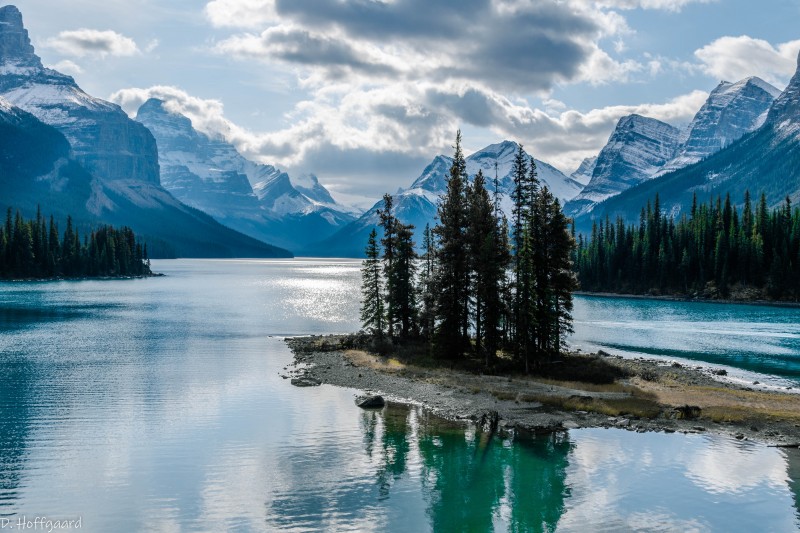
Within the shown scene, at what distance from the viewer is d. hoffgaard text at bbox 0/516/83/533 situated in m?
25.4

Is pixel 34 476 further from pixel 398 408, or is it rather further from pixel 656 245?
pixel 656 245

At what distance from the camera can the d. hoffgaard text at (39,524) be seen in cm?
2539

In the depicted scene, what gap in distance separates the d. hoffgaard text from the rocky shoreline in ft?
82.7

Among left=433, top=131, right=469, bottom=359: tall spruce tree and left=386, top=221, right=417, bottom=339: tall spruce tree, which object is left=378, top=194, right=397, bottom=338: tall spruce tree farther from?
left=433, top=131, right=469, bottom=359: tall spruce tree

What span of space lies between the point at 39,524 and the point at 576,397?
3637 centimetres

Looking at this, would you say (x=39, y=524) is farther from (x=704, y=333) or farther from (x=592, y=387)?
(x=704, y=333)

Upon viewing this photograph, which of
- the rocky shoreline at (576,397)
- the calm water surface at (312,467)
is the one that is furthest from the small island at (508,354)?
the calm water surface at (312,467)

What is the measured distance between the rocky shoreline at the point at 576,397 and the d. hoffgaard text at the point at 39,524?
993 inches

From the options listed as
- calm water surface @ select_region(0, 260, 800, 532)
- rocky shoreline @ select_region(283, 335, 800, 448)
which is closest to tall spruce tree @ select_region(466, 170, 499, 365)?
rocky shoreline @ select_region(283, 335, 800, 448)

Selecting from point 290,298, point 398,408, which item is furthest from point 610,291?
point 398,408

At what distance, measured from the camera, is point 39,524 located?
25734 millimetres

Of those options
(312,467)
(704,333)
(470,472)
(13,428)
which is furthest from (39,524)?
(704,333)

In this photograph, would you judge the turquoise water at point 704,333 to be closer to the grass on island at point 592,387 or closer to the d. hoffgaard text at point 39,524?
the grass on island at point 592,387

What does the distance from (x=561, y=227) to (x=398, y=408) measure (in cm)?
2770
